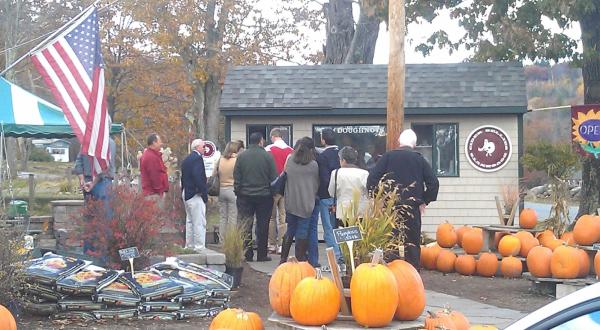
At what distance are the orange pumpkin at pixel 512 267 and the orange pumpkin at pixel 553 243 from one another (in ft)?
1.85

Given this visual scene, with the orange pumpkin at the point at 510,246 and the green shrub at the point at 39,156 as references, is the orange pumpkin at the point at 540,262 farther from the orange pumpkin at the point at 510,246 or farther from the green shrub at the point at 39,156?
the green shrub at the point at 39,156

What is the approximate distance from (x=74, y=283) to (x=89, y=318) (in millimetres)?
378

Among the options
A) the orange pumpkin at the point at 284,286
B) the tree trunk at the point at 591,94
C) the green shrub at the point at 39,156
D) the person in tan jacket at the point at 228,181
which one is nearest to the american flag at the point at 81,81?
the person in tan jacket at the point at 228,181

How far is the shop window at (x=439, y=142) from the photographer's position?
17422 millimetres

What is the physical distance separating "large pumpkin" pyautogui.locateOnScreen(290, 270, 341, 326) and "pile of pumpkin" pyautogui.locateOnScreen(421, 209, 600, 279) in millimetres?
5748

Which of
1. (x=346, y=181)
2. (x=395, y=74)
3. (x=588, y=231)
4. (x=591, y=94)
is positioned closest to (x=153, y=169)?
(x=346, y=181)

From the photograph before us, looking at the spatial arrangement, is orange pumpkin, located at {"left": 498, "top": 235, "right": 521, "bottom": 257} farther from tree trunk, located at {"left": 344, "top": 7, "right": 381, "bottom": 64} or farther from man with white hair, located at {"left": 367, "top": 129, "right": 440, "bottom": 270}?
tree trunk, located at {"left": 344, "top": 7, "right": 381, "bottom": 64}

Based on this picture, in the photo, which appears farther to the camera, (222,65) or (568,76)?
(568,76)

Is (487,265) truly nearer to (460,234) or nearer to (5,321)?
(460,234)

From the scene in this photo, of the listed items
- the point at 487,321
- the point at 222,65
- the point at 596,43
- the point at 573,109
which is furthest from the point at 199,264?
the point at 222,65

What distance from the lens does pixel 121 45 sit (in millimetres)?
37125

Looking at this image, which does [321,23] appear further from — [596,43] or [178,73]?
[596,43]

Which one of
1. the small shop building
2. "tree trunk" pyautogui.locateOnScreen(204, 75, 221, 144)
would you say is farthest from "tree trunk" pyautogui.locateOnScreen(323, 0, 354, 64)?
"tree trunk" pyautogui.locateOnScreen(204, 75, 221, 144)

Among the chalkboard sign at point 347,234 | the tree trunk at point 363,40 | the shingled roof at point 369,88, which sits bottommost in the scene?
the chalkboard sign at point 347,234
